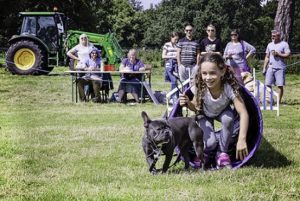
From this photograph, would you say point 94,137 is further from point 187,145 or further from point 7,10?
point 7,10

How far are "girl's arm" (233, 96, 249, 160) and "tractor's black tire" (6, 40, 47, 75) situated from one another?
15.0m

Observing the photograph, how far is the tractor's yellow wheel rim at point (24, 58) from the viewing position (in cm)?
Answer: 1944

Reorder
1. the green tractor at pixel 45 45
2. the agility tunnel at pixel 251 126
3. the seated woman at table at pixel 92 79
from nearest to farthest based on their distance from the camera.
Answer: the agility tunnel at pixel 251 126, the seated woman at table at pixel 92 79, the green tractor at pixel 45 45

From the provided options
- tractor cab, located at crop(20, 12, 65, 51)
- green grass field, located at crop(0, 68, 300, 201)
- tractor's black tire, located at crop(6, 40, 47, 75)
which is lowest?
green grass field, located at crop(0, 68, 300, 201)

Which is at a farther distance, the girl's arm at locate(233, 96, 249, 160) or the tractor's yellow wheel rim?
the tractor's yellow wheel rim

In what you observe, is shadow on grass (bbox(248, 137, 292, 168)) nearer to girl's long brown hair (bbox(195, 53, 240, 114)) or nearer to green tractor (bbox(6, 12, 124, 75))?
girl's long brown hair (bbox(195, 53, 240, 114))

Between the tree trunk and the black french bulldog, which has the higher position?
the tree trunk

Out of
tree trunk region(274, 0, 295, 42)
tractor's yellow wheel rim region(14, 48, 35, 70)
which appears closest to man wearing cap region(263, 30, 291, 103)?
tree trunk region(274, 0, 295, 42)

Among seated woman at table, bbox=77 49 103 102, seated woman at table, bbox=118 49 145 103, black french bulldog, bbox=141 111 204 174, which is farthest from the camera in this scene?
seated woman at table, bbox=118 49 145 103

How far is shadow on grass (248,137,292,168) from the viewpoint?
211 inches

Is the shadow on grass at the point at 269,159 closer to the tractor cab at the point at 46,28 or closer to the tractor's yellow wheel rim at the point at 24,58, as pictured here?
the tractor's yellow wheel rim at the point at 24,58

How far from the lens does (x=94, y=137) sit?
279 inches

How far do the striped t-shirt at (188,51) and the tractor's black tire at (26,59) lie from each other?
951 cm

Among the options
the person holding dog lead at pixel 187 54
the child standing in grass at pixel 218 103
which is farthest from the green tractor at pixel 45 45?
the child standing in grass at pixel 218 103
